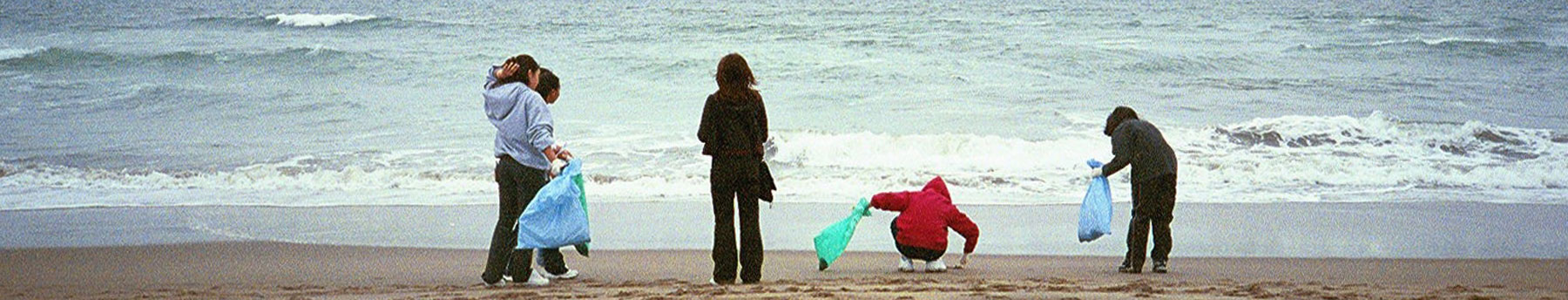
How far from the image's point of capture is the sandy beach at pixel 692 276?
5.51 meters

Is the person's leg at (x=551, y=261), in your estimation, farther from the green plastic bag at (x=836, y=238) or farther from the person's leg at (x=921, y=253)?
the person's leg at (x=921, y=253)

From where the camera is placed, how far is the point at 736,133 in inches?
226

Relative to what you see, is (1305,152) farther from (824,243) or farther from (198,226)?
(198,226)

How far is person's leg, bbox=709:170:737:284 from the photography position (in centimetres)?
589

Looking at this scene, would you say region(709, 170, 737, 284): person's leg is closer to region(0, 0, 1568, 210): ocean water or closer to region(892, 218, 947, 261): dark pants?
region(892, 218, 947, 261): dark pants

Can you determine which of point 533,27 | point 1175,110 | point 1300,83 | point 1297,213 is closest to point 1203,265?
point 1297,213

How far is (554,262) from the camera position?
6.52 meters

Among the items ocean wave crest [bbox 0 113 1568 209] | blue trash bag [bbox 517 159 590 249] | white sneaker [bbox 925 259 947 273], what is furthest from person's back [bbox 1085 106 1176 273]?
ocean wave crest [bbox 0 113 1568 209]

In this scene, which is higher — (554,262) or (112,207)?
(112,207)

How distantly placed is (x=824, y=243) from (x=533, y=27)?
69.7 feet

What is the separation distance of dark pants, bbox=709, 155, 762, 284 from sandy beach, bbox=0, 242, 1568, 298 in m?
0.16

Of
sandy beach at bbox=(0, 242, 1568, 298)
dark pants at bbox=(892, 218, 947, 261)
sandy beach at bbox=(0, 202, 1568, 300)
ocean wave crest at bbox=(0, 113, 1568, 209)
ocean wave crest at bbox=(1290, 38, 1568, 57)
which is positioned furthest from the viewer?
ocean wave crest at bbox=(1290, 38, 1568, 57)

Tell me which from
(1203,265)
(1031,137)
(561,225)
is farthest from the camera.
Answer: (1031,137)

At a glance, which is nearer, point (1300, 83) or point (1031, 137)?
point (1031, 137)
